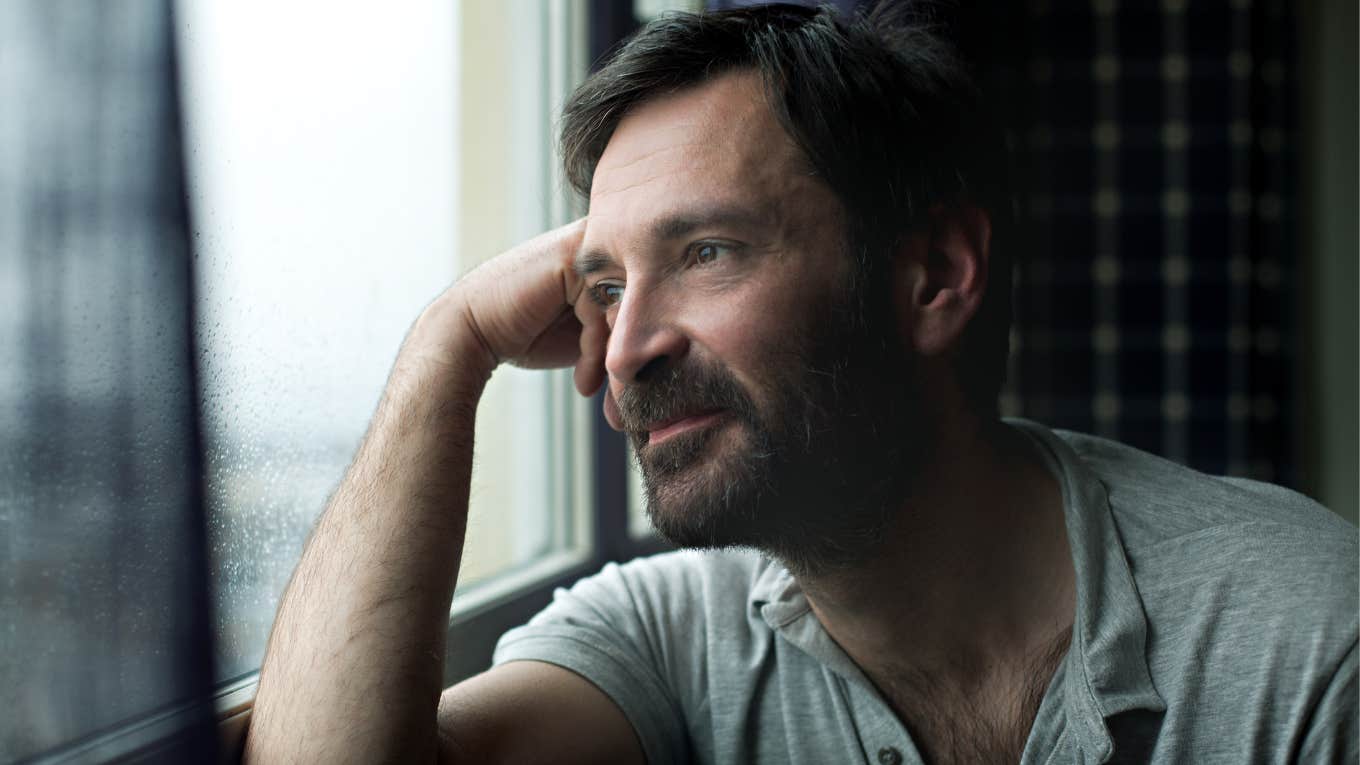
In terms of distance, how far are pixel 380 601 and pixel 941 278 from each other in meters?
0.53

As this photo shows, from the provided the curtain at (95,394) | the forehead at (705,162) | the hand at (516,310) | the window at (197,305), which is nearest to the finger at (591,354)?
the hand at (516,310)

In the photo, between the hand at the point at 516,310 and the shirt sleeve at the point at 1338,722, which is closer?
the shirt sleeve at the point at 1338,722

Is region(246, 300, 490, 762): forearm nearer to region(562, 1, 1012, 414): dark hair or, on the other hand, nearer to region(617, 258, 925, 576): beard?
region(617, 258, 925, 576): beard

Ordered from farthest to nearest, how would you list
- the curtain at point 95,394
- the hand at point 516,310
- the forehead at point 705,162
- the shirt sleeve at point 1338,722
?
the hand at point 516,310 < the forehead at point 705,162 < the shirt sleeve at point 1338,722 < the curtain at point 95,394

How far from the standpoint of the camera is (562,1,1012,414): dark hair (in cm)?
82

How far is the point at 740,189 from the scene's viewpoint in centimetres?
78

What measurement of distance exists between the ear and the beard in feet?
0.07

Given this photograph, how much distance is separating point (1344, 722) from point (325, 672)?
707mm

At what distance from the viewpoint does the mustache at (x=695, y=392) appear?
77 cm

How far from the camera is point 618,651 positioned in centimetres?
88

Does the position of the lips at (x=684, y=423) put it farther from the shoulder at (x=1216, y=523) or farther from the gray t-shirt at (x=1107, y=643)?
the shoulder at (x=1216, y=523)

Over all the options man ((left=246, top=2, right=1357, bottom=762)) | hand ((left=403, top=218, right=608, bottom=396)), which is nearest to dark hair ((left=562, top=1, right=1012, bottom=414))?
man ((left=246, top=2, right=1357, bottom=762))

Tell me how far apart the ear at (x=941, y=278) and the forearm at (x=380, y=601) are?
0.39 meters

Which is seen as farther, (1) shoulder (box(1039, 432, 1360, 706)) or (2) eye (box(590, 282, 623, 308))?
(2) eye (box(590, 282, 623, 308))
